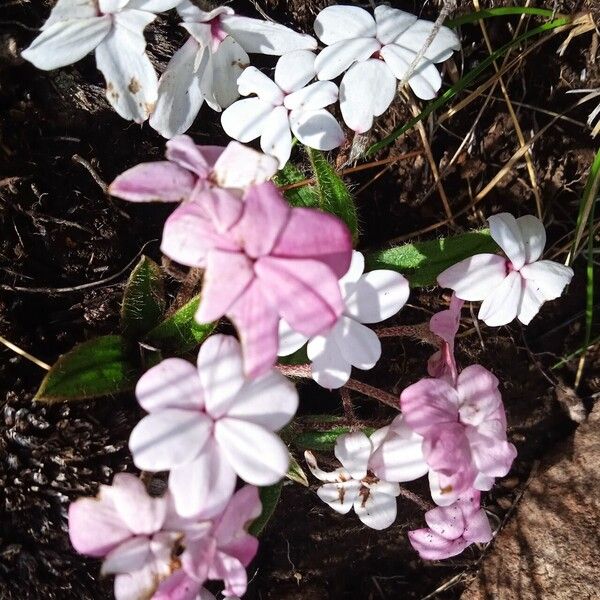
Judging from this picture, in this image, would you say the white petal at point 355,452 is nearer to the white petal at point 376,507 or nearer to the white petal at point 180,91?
the white petal at point 376,507

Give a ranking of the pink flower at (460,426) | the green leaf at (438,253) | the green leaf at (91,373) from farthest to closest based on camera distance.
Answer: the green leaf at (438,253) < the green leaf at (91,373) < the pink flower at (460,426)

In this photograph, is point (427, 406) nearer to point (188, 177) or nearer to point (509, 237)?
point (509, 237)

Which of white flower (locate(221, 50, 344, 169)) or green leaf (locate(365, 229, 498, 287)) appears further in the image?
green leaf (locate(365, 229, 498, 287))

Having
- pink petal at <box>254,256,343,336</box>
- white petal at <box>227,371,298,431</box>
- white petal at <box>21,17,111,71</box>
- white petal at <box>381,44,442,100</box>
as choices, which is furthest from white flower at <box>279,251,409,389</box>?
A: white petal at <box>21,17,111,71</box>

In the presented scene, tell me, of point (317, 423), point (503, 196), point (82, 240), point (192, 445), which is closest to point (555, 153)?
point (503, 196)

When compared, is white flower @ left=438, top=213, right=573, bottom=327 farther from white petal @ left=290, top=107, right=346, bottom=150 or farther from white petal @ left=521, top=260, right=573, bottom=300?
white petal @ left=290, top=107, right=346, bottom=150

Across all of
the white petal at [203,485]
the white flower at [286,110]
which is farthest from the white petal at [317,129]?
the white petal at [203,485]

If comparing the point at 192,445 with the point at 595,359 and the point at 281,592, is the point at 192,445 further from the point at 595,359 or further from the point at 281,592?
the point at 595,359
